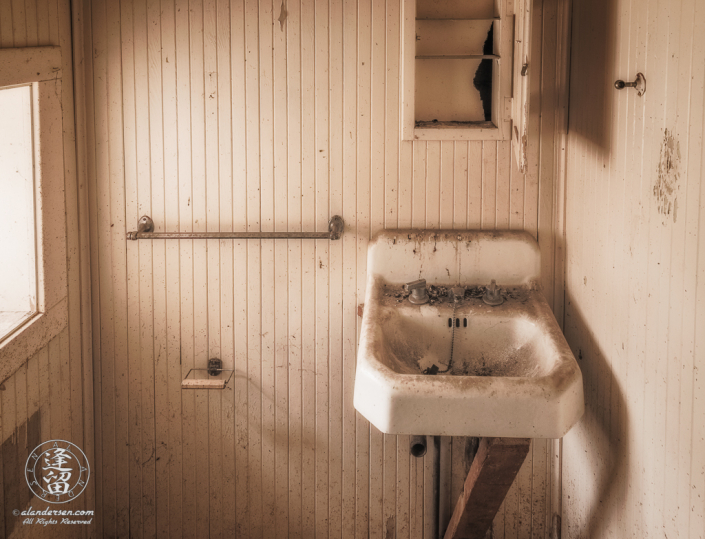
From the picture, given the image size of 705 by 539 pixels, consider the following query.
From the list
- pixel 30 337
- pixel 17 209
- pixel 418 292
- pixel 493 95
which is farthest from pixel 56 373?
pixel 493 95

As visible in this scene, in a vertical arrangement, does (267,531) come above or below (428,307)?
below

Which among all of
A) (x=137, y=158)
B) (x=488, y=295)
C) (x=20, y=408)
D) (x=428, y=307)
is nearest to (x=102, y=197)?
(x=137, y=158)

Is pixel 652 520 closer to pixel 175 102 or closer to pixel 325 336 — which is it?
pixel 325 336

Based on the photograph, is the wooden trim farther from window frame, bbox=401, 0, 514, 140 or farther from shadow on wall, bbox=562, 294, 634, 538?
shadow on wall, bbox=562, 294, 634, 538

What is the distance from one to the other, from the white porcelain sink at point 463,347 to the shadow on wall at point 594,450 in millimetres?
148

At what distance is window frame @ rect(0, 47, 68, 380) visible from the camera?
163 cm

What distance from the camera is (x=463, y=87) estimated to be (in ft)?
6.12

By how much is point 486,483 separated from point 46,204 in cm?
142

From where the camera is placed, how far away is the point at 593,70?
1.62 metres

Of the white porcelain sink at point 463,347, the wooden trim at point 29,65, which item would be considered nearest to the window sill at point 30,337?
the wooden trim at point 29,65

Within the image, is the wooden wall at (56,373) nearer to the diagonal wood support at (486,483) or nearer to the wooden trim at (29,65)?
the wooden trim at (29,65)

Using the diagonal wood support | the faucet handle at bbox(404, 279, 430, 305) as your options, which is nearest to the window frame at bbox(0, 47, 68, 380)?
the faucet handle at bbox(404, 279, 430, 305)

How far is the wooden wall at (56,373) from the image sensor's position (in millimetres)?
1618

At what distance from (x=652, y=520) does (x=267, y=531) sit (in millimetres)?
1288
